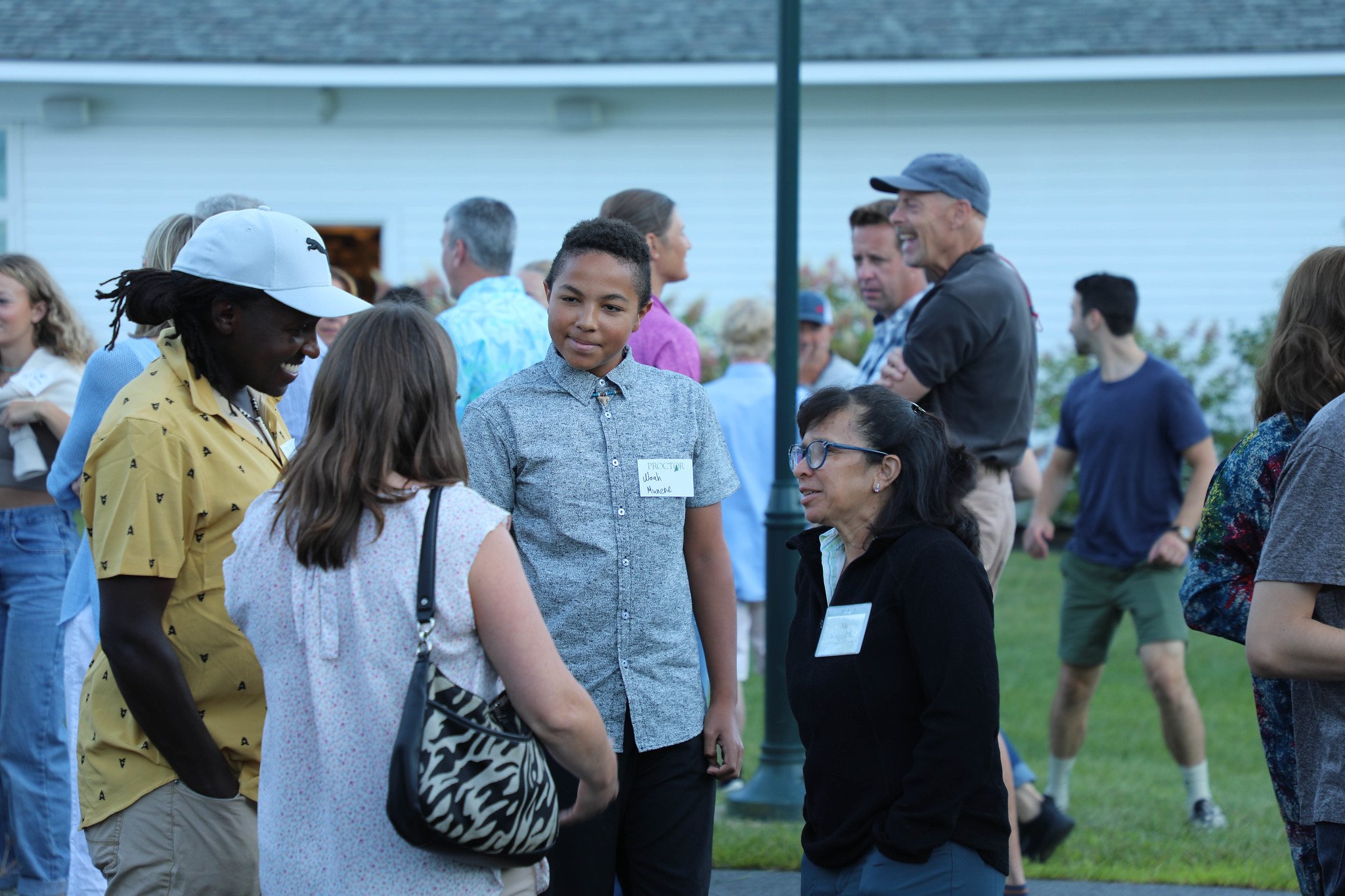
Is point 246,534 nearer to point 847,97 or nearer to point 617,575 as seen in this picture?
point 617,575

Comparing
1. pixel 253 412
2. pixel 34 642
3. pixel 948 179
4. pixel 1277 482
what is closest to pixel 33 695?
pixel 34 642

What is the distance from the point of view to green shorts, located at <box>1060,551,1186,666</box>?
20.7 ft

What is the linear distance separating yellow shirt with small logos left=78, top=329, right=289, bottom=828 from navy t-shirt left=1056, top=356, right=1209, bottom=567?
477cm

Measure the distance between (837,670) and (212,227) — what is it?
5.57 feet

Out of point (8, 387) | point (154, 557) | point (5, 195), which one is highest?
point (5, 195)

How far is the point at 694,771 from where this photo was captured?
11.0ft

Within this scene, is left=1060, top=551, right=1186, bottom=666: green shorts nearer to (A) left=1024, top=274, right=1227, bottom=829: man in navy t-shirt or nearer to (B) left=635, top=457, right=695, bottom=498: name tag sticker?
(A) left=1024, top=274, right=1227, bottom=829: man in navy t-shirt

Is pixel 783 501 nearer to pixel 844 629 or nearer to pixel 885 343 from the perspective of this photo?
pixel 885 343

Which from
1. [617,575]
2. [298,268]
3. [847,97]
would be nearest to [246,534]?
[298,268]

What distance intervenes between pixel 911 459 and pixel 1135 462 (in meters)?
3.76

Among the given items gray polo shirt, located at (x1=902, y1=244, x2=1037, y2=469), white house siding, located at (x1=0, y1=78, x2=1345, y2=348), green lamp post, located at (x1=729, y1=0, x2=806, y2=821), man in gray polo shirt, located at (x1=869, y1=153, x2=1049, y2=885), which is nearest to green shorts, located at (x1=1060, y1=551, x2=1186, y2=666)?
green lamp post, located at (x1=729, y1=0, x2=806, y2=821)

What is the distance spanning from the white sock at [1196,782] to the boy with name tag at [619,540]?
141 inches

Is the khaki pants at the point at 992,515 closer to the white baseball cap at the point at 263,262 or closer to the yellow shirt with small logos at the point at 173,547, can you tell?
the white baseball cap at the point at 263,262

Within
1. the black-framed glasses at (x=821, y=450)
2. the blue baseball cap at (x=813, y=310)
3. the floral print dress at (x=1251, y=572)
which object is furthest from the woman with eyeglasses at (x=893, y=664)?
the blue baseball cap at (x=813, y=310)
